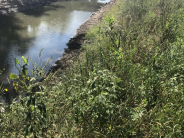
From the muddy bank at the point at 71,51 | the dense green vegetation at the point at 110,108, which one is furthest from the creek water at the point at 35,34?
the dense green vegetation at the point at 110,108

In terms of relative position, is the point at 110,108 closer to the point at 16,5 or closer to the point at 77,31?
the point at 77,31

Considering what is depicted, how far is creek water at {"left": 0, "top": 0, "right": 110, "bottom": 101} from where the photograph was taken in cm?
673

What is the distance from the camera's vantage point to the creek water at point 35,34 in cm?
673

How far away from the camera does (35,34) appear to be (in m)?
8.98

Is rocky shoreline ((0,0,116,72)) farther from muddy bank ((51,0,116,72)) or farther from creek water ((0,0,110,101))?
creek water ((0,0,110,101))

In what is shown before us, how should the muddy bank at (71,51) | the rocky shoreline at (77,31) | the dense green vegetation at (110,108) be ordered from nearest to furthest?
1. the dense green vegetation at (110,108)
2. the muddy bank at (71,51)
3. the rocky shoreline at (77,31)

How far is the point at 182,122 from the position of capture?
199cm

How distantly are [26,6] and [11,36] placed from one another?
5.84 meters

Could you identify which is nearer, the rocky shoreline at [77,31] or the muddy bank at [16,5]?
the rocky shoreline at [77,31]

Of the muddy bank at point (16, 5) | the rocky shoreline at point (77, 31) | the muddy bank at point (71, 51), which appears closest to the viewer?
the muddy bank at point (71, 51)

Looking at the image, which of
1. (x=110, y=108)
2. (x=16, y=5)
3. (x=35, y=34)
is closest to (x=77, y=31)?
(x=35, y=34)

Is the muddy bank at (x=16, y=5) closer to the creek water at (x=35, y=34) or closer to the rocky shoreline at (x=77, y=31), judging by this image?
the rocky shoreline at (x=77, y=31)

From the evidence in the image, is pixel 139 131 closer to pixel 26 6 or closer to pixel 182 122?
pixel 182 122

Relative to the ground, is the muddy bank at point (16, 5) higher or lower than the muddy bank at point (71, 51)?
higher
